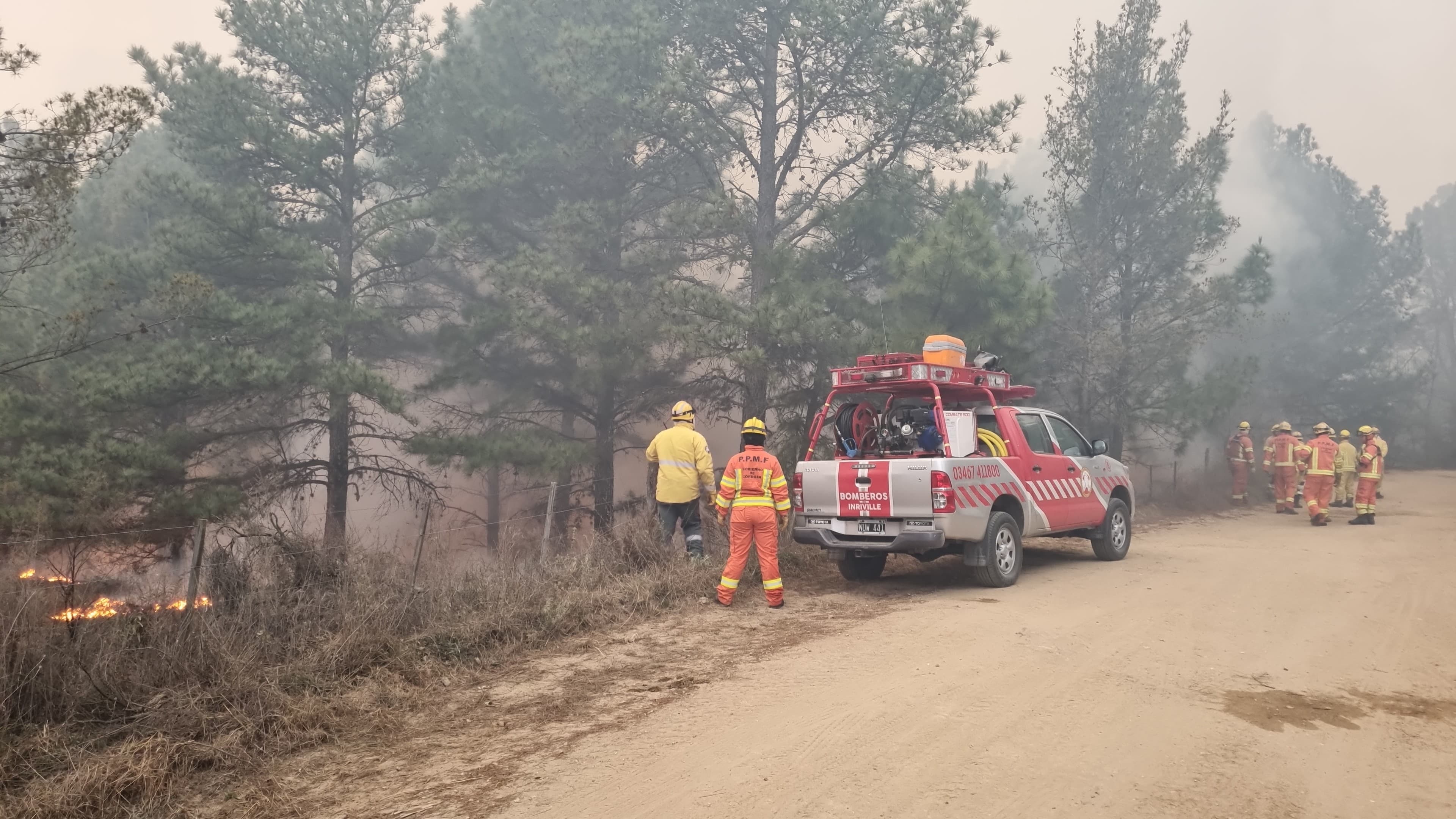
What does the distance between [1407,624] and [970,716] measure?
4853 millimetres

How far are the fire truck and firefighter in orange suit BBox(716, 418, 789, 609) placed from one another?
0.91 meters

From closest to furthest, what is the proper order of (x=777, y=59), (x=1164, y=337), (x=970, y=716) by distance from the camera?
(x=970, y=716), (x=777, y=59), (x=1164, y=337)

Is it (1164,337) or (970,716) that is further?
(1164,337)

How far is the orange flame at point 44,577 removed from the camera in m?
5.12

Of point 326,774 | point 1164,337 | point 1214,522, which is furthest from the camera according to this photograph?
point 1164,337

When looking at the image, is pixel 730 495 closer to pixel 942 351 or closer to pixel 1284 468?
pixel 942 351

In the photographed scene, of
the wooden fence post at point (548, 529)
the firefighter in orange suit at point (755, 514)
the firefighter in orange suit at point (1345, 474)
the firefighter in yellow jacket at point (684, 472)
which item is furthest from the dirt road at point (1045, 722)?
the firefighter in orange suit at point (1345, 474)

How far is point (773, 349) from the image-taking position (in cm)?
1468

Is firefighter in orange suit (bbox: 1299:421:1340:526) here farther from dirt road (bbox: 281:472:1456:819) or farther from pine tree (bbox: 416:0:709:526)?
pine tree (bbox: 416:0:709:526)

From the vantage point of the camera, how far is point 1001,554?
8.93 m

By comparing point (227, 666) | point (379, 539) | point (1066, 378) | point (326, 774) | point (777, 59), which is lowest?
point (326, 774)

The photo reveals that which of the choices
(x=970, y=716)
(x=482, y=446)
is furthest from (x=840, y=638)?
(x=482, y=446)

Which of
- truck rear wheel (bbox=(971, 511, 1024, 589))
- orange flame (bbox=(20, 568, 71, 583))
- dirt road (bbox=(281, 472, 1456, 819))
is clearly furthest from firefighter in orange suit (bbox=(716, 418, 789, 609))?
orange flame (bbox=(20, 568, 71, 583))

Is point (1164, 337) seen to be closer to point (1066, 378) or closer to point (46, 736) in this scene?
point (1066, 378)
